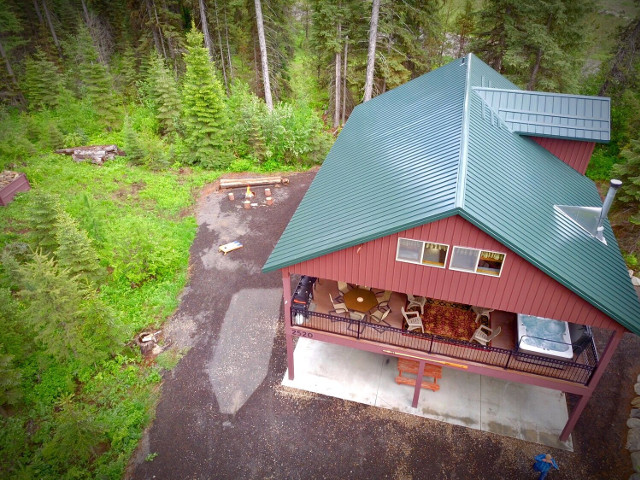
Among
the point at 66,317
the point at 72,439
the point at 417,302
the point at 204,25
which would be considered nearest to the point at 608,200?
the point at 417,302

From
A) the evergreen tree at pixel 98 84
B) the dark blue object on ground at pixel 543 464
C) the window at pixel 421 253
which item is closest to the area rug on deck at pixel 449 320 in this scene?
the window at pixel 421 253

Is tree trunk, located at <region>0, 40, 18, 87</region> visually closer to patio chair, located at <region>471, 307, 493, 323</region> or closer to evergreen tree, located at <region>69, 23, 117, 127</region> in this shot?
evergreen tree, located at <region>69, 23, 117, 127</region>

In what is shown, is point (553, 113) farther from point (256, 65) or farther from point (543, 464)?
point (256, 65)

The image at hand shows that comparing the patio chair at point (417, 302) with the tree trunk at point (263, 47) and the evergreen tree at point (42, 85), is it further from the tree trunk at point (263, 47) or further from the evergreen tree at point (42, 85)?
the evergreen tree at point (42, 85)

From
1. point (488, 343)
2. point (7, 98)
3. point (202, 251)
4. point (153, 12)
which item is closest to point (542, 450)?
point (488, 343)

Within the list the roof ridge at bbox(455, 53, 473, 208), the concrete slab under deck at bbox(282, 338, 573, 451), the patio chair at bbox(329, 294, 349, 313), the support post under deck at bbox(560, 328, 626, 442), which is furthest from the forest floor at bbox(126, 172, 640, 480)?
the roof ridge at bbox(455, 53, 473, 208)
